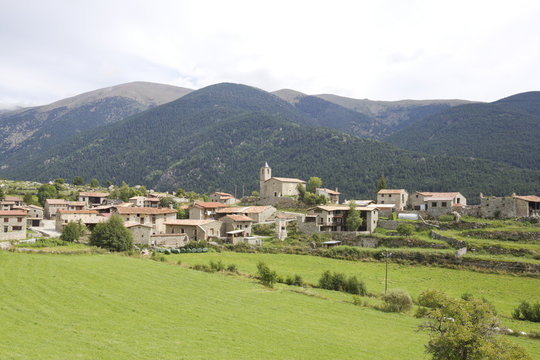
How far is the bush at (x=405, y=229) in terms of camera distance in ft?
193

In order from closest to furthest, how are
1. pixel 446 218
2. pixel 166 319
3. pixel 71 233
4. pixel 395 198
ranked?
pixel 166 319 → pixel 71 233 → pixel 446 218 → pixel 395 198

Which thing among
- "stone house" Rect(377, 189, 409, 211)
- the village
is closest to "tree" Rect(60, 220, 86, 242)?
the village

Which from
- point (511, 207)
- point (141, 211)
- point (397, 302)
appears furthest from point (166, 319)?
point (511, 207)

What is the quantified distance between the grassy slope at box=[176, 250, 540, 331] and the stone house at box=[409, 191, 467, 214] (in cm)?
2400

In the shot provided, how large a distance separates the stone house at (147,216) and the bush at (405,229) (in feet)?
126

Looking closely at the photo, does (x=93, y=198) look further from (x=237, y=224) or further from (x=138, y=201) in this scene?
(x=237, y=224)

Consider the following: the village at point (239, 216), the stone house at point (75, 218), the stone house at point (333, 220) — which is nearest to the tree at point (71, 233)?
the village at point (239, 216)

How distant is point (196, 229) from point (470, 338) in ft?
168

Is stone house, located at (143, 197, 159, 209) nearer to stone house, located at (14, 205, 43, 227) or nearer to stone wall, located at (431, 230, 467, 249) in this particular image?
stone house, located at (14, 205, 43, 227)

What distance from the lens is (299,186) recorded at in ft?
291

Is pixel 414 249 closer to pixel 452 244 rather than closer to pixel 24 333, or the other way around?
pixel 452 244

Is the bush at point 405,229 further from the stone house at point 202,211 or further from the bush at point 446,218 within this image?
the stone house at point 202,211

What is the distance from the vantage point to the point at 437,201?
231 feet

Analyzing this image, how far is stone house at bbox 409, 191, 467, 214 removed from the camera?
226 feet
